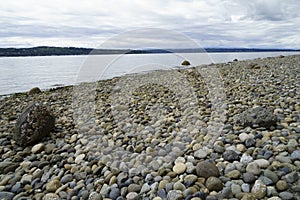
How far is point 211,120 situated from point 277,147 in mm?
1411

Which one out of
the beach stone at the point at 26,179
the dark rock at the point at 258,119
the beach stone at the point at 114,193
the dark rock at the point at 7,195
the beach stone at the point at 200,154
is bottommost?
the dark rock at the point at 7,195

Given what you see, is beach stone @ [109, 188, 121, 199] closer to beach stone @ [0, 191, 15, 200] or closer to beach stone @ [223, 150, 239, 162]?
beach stone @ [0, 191, 15, 200]

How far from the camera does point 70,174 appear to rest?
9.13ft

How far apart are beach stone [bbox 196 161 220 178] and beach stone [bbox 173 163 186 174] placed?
0.17 metres

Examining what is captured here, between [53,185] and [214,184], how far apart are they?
164cm

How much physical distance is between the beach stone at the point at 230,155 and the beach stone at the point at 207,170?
10.7 inches

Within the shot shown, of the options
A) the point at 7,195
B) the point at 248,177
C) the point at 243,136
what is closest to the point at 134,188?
the point at 248,177

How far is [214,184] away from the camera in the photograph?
2.18 metres

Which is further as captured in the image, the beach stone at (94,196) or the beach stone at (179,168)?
the beach stone at (179,168)

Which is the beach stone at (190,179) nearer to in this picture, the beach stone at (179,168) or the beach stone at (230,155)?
the beach stone at (179,168)

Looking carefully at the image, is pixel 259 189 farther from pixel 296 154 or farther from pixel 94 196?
pixel 94 196

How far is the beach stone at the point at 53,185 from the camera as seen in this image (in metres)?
2.53

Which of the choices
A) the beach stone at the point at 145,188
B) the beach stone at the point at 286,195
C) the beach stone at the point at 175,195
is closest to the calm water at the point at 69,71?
the beach stone at the point at 145,188

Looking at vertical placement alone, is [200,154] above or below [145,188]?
above
